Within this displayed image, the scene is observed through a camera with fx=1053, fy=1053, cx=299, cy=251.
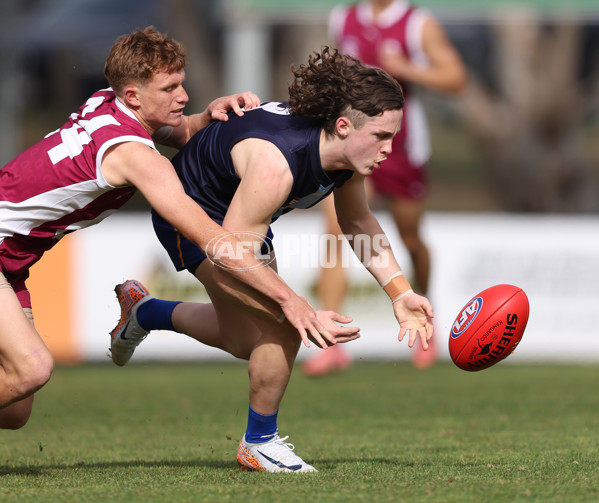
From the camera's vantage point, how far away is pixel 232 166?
4277 mm

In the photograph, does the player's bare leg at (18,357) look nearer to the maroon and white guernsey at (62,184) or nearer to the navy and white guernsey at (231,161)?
the maroon and white guernsey at (62,184)

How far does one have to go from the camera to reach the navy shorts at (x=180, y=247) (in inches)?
182

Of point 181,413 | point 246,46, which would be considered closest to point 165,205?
point 181,413

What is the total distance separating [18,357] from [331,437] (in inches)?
73.8

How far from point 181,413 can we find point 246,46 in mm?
5762


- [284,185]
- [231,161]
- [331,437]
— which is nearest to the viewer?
[284,185]

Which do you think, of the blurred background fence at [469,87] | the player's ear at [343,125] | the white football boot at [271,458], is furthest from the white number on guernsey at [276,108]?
the blurred background fence at [469,87]

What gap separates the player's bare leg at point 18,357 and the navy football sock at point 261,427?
2.83 ft

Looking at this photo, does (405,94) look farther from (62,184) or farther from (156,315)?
(62,184)

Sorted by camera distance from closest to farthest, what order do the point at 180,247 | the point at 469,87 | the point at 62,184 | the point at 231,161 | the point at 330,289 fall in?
the point at 62,184 → the point at 231,161 → the point at 180,247 → the point at 330,289 → the point at 469,87

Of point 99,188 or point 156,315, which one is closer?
point 99,188

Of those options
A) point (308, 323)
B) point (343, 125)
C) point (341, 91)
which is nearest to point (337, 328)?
point (308, 323)

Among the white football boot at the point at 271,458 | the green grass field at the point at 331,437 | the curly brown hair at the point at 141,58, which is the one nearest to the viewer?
the green grass field at the point at 331,437

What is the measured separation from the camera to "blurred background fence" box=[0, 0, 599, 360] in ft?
29.3
